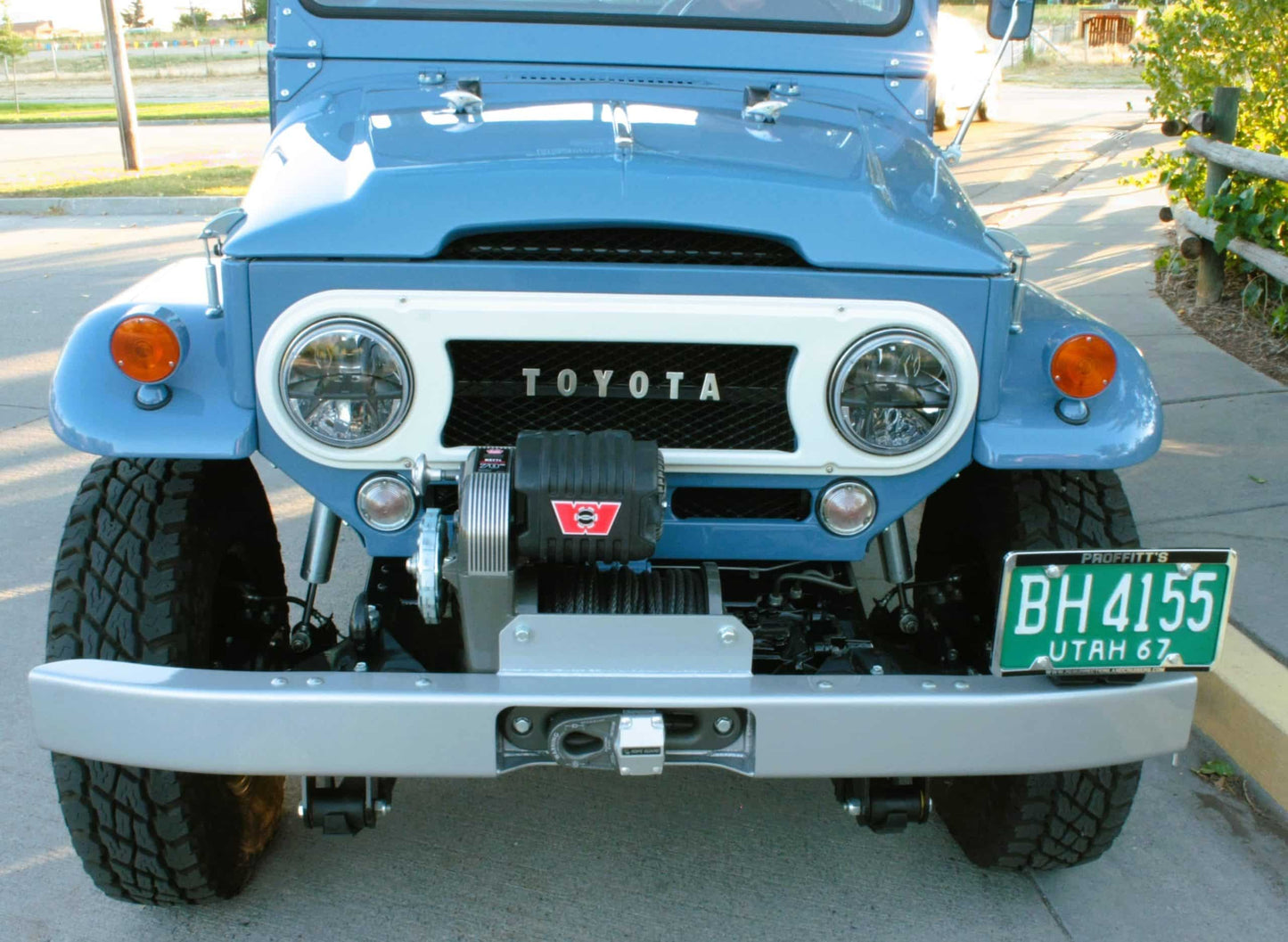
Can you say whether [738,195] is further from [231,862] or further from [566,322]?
[231,862]

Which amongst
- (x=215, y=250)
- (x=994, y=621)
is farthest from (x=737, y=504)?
(x=215, y=250)

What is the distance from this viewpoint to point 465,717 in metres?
1.94

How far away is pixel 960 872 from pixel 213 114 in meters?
17.6

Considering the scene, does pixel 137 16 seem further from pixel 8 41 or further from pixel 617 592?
pixel 617 592

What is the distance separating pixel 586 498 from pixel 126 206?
1014cm

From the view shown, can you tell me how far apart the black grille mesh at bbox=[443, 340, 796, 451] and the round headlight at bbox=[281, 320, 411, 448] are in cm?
10

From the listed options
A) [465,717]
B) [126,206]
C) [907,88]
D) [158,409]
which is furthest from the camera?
[126,206]

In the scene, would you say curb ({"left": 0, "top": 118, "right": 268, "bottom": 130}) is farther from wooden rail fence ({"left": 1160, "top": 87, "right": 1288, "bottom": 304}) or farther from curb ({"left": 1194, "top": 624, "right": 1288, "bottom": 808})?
curb ({"left": 1194, "top": 624, "right": 1288, "bottom": 808})

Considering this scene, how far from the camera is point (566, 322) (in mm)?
2051

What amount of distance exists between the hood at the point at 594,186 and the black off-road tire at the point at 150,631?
1.85ft

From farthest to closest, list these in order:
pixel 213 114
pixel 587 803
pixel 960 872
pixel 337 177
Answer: pixel 213 114 < pixel 587 803 < pixel 960 872 < pixel 337 177

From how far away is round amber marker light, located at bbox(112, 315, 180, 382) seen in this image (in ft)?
7.11

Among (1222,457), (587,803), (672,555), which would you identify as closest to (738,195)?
(672,555)

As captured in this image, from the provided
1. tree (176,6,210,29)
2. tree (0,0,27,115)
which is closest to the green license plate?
tree (0,0,27,115)
